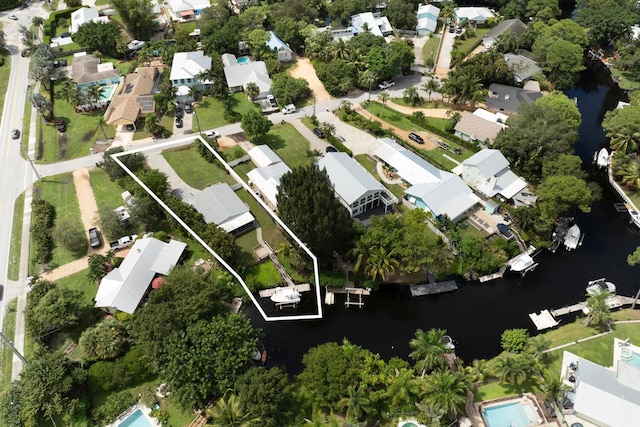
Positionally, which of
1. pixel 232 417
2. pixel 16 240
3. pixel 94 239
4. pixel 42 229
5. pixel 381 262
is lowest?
pixel 16 240

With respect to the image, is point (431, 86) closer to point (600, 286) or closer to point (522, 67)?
point (522, 67)

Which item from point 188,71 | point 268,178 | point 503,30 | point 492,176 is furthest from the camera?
point 503,30

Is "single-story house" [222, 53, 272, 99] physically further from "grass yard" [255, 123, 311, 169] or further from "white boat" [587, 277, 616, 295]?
"white boat" [587, 277, 616, 295]

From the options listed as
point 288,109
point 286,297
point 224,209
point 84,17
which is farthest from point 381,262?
point 84,17

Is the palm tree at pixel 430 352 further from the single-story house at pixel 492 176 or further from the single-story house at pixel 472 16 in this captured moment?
the single-story house at pixel 472 16

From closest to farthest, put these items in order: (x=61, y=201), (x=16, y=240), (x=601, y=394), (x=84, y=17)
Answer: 1. (x=601, y=394)
2. (x=16, y=240)
3. (x=61, y=201)
4. (x=84, y=17)

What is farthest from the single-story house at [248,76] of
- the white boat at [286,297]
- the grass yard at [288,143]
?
the white boat at [286,297]
